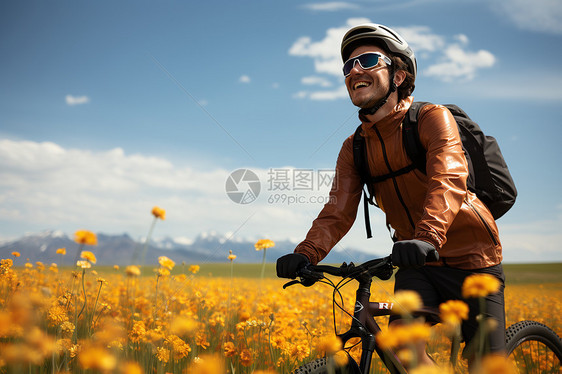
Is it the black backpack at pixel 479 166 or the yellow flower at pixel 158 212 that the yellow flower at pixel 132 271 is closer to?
the yellow flower at pixel 158 212

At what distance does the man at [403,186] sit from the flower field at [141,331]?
0.42m

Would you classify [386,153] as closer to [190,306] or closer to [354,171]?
[354,171]

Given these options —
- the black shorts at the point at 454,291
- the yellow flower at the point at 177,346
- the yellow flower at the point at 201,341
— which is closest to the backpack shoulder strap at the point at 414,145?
the black shorts at the point at 454,291

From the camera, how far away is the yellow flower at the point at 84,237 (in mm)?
2192

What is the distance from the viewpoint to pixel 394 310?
7.68ft

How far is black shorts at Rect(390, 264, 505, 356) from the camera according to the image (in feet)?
9.45

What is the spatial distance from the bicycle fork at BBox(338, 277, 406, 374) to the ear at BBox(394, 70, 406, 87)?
1.68 m

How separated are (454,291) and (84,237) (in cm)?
240

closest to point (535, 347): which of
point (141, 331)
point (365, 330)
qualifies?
point (365, 330)

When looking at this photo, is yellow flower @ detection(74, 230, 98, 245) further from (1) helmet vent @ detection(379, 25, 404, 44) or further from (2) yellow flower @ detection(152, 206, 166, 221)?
(1) helmet vent @ detection(379, 25, 404, 44)

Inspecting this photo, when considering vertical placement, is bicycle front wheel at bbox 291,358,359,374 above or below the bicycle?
below

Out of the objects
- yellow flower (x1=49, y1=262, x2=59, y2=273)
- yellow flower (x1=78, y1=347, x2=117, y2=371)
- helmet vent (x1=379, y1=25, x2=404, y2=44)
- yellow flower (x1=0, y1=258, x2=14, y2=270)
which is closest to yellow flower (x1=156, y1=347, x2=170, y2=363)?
yellow flower (x1=78, y1=347, x2=117, y2=371)

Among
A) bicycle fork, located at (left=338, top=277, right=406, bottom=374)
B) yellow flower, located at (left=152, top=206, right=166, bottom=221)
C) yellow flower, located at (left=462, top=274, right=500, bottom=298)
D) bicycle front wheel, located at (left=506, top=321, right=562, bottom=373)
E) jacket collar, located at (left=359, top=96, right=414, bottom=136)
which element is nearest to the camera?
yellow flower, located at (left=462, top=274, right=500, bottom=298)

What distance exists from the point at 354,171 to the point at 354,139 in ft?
0.82
